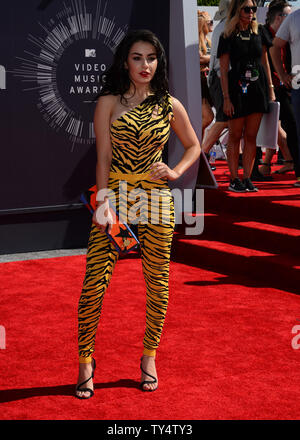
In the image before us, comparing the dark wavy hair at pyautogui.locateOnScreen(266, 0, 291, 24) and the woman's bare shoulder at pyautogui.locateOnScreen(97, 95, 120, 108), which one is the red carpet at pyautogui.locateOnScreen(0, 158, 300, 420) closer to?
the woman's bare shoulder at pyautogui.locateOnScreen(97, 95, 120, 108)

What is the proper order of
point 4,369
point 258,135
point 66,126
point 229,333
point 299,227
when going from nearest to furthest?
point 4,369 < point 229,333 < point 299,227 < point 66,126 < point 258,135

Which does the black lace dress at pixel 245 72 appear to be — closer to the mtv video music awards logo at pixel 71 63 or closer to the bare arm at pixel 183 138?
the mtv video music awards logo at pixel 71 63

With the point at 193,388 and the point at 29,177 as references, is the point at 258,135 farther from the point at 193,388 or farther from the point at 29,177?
the point at 193,388

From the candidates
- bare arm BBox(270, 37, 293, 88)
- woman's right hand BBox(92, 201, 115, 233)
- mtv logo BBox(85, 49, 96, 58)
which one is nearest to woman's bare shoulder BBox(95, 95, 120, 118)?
woman's right hand BBox(92, 201, 115, 233)

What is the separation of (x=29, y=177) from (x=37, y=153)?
25cm

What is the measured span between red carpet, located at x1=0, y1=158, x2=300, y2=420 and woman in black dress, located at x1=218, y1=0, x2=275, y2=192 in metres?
0.51

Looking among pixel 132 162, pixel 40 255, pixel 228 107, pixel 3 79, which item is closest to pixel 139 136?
pixel 132 162

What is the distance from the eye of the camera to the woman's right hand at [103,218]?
11.2ft

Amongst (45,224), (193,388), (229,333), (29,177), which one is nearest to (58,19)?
(29,177)

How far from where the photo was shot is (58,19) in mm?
6926

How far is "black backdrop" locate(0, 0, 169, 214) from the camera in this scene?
22.4 ft

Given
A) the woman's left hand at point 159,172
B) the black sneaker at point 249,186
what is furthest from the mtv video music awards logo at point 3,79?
the woman's left hand at point 159,172

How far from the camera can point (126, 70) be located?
3549 millimetres
